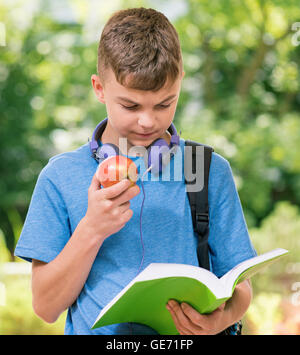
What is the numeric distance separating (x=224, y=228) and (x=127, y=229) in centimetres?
19

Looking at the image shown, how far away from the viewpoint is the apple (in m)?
0.82

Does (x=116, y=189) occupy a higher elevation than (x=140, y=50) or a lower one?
lower

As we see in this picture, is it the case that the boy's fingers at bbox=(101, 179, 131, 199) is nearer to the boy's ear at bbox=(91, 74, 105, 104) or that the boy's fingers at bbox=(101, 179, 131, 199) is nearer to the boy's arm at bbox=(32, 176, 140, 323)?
the boy's arm at bbox=(32, 176, 140, 323)

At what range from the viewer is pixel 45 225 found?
879 mm

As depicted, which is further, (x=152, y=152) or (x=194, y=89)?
(x=194, y=89)

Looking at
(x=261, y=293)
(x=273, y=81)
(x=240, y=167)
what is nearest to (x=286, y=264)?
(x=261, y=293)

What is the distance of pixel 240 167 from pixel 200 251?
437cm
